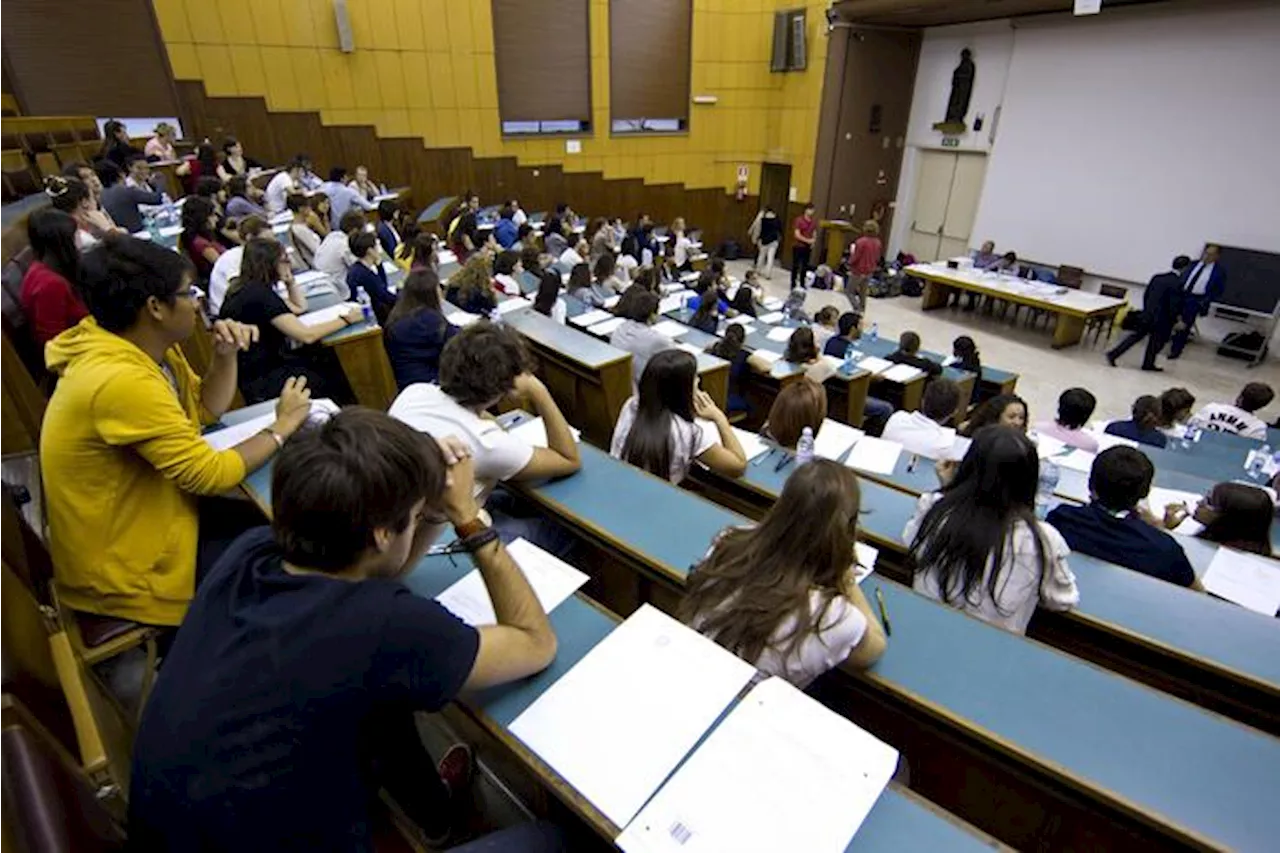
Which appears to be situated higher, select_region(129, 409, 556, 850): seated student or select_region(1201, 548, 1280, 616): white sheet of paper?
select_region(129, 409, 556, 850): seated student

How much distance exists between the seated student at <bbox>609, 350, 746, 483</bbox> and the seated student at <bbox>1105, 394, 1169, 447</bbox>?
11.5 feet

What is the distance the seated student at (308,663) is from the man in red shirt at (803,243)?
1139 cm

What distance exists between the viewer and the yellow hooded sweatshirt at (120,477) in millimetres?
1600

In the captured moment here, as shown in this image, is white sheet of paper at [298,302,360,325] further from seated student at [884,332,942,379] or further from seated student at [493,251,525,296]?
seated student at [884,332,942,379]

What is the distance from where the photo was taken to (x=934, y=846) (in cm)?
104

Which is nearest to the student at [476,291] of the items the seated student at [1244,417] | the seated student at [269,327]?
the seated student at [269,327]

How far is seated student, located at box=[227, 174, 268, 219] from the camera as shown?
5.85 metres

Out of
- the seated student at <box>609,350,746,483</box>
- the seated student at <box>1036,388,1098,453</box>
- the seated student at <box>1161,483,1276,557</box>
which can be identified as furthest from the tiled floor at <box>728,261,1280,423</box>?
the seated student at <box>609,350,746,483</box>

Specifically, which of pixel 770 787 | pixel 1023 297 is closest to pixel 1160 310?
pixel 1023 297

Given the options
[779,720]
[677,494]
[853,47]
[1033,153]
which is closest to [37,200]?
[677,494]

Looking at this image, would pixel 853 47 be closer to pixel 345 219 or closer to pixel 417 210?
pixel 417 210

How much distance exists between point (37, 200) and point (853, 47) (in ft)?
36.7

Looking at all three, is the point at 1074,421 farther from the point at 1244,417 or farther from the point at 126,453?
the point at 126,453

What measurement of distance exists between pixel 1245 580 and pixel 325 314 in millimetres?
4530
